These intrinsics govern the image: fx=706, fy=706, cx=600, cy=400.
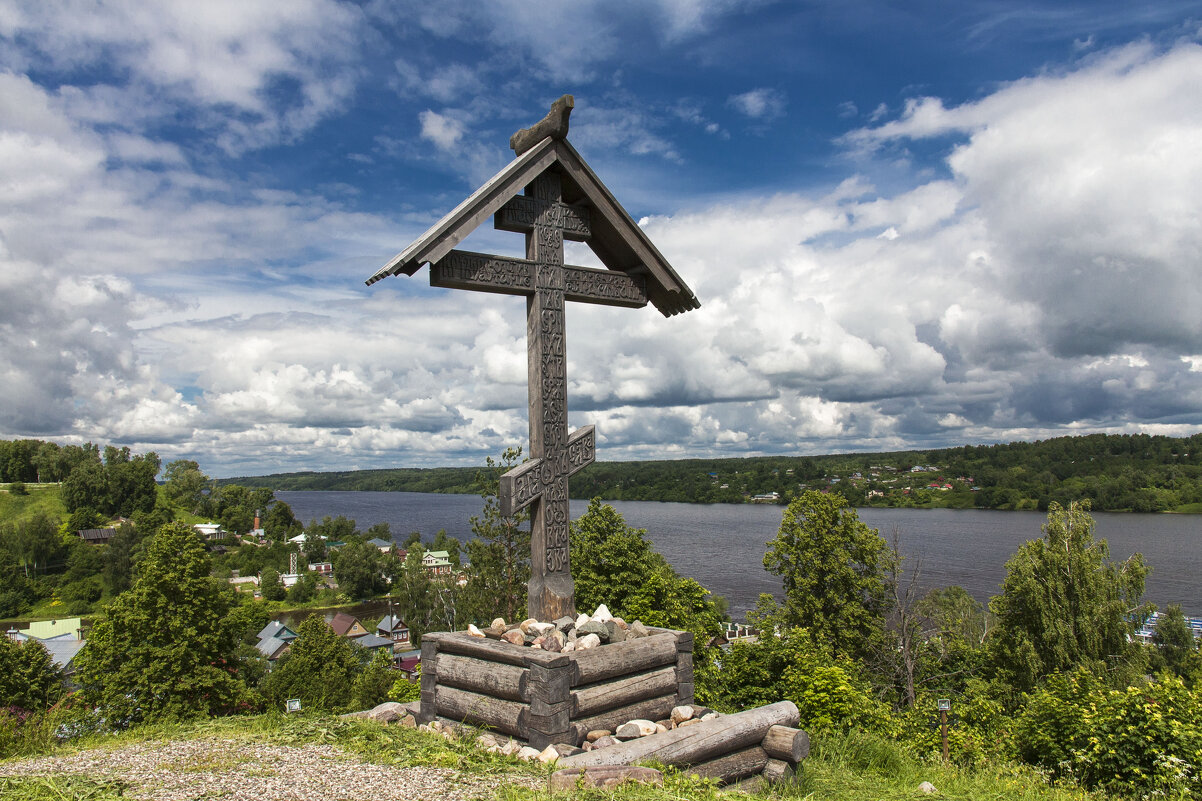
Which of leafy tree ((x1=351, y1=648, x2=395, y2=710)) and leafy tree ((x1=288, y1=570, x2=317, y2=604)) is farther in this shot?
leafy tree ((x1=288, y1=570, x2=317, y2=604))

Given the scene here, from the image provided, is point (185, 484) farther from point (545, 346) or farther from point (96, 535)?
point (545, 346)

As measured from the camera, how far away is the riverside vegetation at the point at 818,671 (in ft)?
21.6

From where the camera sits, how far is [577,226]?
7289 mm

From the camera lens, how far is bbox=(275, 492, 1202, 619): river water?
2250 inches

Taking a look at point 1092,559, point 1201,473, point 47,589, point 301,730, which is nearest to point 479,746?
point 301,730

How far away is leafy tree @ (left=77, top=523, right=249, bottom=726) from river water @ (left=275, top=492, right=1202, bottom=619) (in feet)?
82.2

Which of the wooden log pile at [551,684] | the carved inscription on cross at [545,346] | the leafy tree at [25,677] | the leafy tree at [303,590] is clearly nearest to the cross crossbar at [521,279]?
the carved inscription on cross at [545,346]

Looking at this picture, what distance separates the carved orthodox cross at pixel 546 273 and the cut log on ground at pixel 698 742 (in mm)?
1771

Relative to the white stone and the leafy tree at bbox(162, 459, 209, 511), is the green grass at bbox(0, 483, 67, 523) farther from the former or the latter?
the white stone

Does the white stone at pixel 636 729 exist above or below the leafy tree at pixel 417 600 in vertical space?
above

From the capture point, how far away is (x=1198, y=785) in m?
6.86

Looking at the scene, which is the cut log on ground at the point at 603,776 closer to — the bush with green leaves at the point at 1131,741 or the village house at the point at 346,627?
the bush with green leaves at the point at 1131,741

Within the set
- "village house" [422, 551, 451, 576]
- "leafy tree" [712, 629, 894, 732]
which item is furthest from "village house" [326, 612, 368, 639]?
"leafy tree" [712, 629, 894, 732]

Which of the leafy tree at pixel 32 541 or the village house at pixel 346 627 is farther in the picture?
the leafy tree at pixel 32 541
